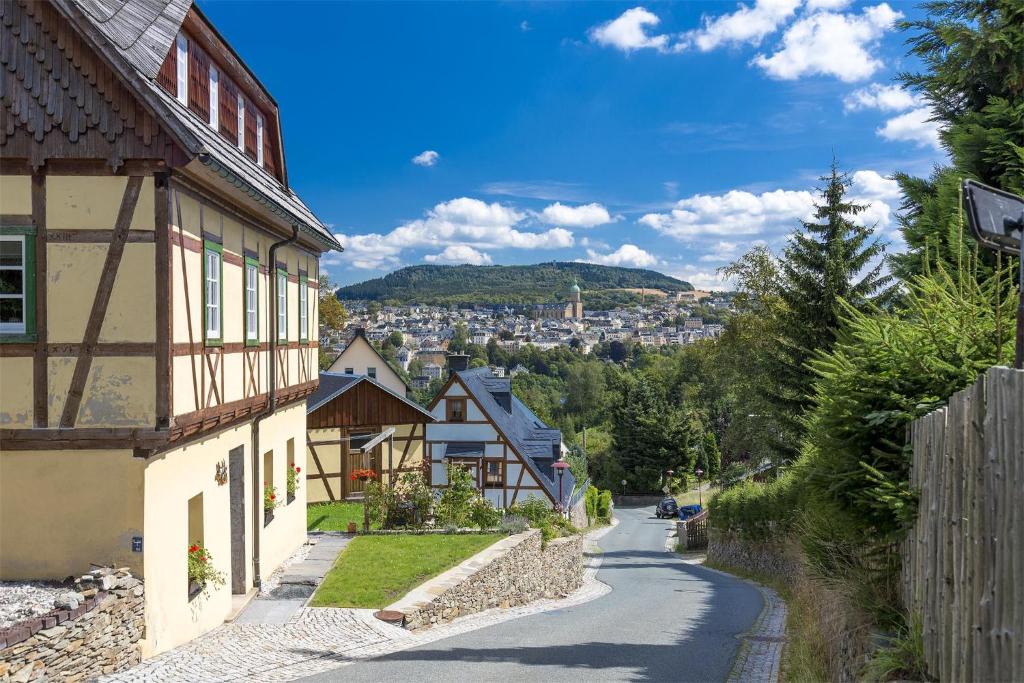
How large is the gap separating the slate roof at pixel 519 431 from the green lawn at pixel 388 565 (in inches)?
506

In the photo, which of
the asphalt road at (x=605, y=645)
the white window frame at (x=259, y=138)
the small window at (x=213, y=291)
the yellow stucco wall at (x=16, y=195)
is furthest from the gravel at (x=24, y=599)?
the white window frame at (x=259, y=138)

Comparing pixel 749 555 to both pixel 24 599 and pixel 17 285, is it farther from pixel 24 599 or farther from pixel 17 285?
pixel 17 285

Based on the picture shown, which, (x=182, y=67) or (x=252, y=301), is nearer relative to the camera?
(x=182, y=67)

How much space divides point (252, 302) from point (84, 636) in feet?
18.8

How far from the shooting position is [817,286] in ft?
68.6

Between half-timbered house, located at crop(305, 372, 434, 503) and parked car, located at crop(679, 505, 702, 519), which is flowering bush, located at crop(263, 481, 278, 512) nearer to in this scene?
half-timbered house, located at crop(305, 372, 434, 503)

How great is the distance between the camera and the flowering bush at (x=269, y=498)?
555 inches

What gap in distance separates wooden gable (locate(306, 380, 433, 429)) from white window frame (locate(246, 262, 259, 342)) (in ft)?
37.4

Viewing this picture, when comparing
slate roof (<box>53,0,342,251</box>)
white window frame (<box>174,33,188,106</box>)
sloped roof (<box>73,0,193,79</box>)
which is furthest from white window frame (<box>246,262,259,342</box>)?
sloped roof (<box>73,0,193,79</box>)

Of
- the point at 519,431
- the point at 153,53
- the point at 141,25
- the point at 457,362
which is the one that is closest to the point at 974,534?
the point at 153,53

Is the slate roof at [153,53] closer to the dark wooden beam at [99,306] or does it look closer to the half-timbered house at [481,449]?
the dark wooden beam at [99,306]

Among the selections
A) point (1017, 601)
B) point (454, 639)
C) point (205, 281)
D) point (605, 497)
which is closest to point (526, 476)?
point (605, 497)

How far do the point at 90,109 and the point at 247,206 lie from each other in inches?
130

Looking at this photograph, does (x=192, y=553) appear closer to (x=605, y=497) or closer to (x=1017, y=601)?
(x=1017, y=601)
